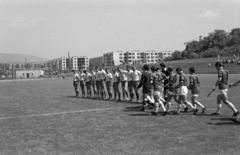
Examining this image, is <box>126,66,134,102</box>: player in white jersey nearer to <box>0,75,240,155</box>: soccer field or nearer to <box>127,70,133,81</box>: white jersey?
<box>127,70,133,81</box>: white jersey

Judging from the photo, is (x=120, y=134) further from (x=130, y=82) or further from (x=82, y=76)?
(x=82, y=76)

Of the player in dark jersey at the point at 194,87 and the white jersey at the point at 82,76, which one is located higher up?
the white jersey at the point at 82,76

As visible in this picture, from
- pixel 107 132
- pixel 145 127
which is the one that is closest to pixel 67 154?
pixel 107 132

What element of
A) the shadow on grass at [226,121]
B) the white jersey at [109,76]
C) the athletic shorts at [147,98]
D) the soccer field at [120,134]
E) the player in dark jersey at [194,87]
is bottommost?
the soccer field at [120,134]

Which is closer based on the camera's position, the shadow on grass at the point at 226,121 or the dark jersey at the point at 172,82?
the shadow on grass at the point at 226,121

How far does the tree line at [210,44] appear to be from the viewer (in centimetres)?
12589

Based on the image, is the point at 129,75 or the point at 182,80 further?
the point at 129,75

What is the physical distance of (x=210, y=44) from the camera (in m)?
135

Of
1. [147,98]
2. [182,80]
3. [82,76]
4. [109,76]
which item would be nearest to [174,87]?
[182,80]

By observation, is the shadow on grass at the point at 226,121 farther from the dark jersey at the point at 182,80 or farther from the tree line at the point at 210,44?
the tree line at the point at 210,44

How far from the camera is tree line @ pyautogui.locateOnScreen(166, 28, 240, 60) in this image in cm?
12589

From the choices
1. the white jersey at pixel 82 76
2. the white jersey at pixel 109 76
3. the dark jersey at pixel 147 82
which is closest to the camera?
the dark jersey at pixel 147 82

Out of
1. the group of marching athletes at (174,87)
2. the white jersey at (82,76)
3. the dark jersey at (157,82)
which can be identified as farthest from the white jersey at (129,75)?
the white jersey at (82,76)

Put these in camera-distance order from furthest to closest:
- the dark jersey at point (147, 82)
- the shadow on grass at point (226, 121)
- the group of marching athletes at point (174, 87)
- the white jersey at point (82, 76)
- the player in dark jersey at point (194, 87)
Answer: the white jersey at point (82, 76), the dark jersey at point (147, 82), the player in dark jersey at point (194, 87), the group of marching athletes at point (174, 87), the shadow on grass at point (226, 121)
